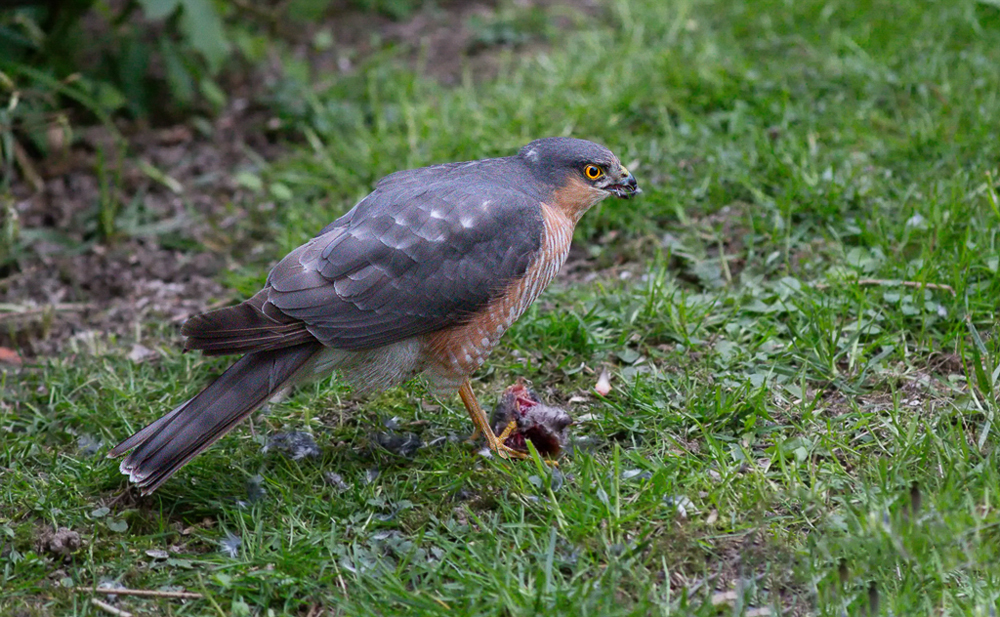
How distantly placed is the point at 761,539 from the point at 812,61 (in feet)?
13.1

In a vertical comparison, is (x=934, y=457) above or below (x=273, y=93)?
below

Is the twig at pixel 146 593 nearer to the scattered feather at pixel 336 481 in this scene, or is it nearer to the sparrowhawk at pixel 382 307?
the sparrowhawk at pixel 382 307

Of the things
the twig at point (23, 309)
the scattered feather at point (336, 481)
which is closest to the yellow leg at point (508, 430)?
the scattered feather at point (336, 481)

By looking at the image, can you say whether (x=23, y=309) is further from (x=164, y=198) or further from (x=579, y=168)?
(x=579, y=168)

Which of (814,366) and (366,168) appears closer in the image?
(814,366)

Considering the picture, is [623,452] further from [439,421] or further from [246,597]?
[246,597]

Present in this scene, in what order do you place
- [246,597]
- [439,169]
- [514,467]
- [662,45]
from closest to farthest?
[246,597] < [514,467] < [439,169] < [662,45]

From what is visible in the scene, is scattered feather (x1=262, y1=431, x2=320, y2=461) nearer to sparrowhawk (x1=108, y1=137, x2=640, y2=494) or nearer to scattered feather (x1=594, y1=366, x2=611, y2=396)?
sparrowhawk (x1=108, y1=137, x2=640, y2=494)

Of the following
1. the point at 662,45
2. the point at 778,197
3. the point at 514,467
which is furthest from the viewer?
the point at 662,45

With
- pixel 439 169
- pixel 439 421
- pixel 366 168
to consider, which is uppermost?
pixel 439 169

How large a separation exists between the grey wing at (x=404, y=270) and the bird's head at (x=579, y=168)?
382 millimetres

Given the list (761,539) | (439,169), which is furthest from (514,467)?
(439,169)

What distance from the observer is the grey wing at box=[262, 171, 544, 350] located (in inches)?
147

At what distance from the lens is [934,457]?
11.7 feet
